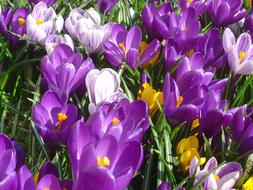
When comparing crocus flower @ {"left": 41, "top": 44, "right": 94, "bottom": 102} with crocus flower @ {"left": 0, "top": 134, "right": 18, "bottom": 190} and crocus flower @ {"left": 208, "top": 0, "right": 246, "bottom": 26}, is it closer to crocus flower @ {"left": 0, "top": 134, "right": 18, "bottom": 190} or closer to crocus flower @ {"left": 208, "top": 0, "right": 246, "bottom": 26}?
crocus flower @ {"left": 0, "top": 134, "right": 18, "bottom": 190}

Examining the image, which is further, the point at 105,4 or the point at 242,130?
the point at 105,4

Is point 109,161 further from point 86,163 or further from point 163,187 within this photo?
point 163,187

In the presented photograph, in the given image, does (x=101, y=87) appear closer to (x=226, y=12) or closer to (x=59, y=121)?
(x=59, y=121)

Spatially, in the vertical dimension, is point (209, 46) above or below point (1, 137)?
below

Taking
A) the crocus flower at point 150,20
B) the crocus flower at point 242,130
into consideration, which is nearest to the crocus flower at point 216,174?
the crocus flower at point 242,130

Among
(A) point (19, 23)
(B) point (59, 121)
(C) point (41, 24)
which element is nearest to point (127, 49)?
Result: (C) point (41, 24)

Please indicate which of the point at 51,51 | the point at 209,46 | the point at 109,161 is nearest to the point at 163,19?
the point at 209,46

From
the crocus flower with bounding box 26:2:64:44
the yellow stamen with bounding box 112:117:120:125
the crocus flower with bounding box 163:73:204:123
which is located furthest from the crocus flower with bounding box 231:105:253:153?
the crocus flower with bounding box 26:2:64:44
